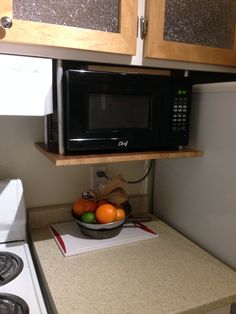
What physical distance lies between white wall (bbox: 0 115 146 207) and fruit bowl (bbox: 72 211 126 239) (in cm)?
22

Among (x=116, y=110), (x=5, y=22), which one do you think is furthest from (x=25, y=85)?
(x=116, y=110)

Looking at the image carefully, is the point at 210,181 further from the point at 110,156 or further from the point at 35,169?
the point at 35,169

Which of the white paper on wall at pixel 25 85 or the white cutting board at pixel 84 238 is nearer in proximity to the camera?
the white paper on wall at pixel 25 85

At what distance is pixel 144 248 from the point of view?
3.40ft

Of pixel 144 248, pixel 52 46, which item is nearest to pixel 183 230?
pixel 144 248

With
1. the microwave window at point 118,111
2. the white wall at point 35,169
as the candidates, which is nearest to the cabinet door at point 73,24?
the microwave window at point 118,111

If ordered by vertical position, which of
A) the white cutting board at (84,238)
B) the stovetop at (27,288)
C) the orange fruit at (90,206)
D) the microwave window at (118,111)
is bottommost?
the stovetop at (27,288)

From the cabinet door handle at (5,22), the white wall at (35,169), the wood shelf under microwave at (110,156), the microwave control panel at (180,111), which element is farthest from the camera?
the white wall at (35,169)

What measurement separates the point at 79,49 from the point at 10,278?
724 mm

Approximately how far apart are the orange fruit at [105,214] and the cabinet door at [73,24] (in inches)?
21.2

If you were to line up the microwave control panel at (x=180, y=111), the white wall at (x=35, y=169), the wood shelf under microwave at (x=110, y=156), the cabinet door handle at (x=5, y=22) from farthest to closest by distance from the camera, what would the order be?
the white wall at (x=35, y=169) < the microwave control panel at (x=180, y=111) < the wood shelf under microwave at (x=110, y=156) < the cabinet door handle at (x=5, y=22)

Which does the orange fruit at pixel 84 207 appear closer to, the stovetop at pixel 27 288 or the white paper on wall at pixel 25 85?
the stovetop at pixel 27 288

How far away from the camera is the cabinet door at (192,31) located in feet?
2.89

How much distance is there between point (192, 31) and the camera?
98cm
